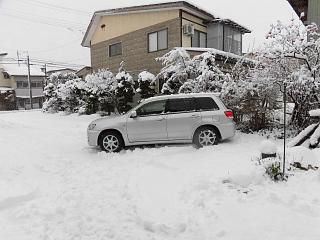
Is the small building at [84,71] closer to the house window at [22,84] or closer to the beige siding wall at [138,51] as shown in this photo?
the beige siding wall at [138,51]

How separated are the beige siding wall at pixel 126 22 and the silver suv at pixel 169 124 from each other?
9.36m

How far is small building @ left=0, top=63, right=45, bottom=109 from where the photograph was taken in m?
44.8

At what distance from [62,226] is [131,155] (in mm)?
4182

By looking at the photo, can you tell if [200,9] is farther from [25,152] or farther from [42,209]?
[42,209]

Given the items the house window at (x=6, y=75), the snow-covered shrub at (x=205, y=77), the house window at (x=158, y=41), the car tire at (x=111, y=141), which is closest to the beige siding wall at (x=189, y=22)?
the house window at (x=158, y=41)

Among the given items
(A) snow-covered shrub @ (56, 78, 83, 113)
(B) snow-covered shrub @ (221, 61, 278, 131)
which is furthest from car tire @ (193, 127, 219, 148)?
(A) snow-covered shrub @ (56, 78, 83, 113)

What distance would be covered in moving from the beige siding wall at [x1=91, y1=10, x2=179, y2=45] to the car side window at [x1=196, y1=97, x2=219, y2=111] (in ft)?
→ 30.4

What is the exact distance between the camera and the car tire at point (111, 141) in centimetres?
867

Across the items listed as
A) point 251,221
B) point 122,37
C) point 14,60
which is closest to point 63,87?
point 122,37

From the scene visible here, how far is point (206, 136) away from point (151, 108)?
175 centimetres

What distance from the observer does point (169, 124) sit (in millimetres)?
8555

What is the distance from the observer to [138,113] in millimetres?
8766

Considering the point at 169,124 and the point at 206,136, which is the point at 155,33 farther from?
the point at 206,136

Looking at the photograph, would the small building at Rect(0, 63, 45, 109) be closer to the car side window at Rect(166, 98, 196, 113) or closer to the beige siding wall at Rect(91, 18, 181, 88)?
the beige siding wall at Rect(91, 18, 181, 88)
